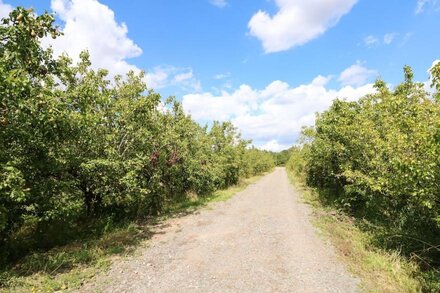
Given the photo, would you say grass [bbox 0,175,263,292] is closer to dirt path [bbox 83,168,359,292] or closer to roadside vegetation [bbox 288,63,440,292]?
dirt path [bbox 83,168,359,292]

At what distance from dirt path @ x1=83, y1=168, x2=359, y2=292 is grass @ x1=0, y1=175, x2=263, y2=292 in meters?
0.51

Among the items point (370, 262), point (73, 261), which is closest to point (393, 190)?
point (370, 262)

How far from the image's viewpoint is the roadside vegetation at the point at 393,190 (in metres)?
7.38

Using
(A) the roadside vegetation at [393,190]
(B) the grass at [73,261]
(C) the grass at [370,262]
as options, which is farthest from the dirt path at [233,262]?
(A) the roadside vegetation at [393,190]

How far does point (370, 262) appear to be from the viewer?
8.27 m

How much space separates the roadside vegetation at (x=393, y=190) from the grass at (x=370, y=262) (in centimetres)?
2

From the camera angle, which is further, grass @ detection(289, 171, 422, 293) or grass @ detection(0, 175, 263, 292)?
grass @ detection(289, 171, 422, 293)

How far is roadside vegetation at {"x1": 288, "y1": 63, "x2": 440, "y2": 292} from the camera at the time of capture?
7.38 metres

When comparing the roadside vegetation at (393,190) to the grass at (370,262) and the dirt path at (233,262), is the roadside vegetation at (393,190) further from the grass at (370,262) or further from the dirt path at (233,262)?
the dirt path at (233,262)

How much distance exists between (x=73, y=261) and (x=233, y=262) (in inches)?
177

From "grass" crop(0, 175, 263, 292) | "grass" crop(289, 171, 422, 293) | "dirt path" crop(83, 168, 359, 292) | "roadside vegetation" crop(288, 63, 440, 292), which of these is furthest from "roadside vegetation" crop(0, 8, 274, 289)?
"roadside vegetation" crop(288, 63, 440, 292)

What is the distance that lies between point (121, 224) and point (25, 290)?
20.9 ft

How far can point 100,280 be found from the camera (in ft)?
23.3

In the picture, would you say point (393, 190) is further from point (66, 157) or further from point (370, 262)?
point (66, 157)
